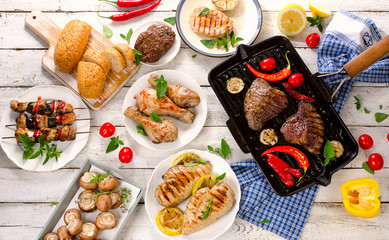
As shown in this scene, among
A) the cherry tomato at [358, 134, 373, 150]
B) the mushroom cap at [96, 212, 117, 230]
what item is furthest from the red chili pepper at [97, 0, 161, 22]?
the cherry tomato at [358, 134, 373, 150]

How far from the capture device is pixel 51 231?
432cm

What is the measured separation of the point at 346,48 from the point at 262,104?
1427 millimetres

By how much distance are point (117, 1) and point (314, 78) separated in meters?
2.81

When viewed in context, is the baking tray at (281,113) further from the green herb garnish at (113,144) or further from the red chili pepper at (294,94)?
the green herb garnish at (113,144)

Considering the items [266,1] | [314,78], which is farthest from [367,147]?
[266,1]

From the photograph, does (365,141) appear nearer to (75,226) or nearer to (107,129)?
(107,129)

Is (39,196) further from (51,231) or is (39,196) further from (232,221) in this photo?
(232,221)

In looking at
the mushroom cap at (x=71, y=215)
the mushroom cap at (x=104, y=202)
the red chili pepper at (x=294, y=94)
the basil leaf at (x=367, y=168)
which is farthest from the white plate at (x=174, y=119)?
the basil leaf at (x=367, y=168)

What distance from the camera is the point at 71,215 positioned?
4.25 m

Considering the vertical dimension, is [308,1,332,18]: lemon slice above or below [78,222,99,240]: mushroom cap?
above

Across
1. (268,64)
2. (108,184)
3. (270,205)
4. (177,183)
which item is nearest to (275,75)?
(268,64)

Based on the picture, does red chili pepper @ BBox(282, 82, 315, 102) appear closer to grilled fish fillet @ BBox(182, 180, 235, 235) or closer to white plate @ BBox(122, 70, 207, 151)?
white plate @ BBox(122, 70, 207, 151)

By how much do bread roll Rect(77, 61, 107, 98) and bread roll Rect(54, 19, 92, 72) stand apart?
148 mm

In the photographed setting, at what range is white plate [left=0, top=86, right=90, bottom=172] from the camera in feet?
14.5
